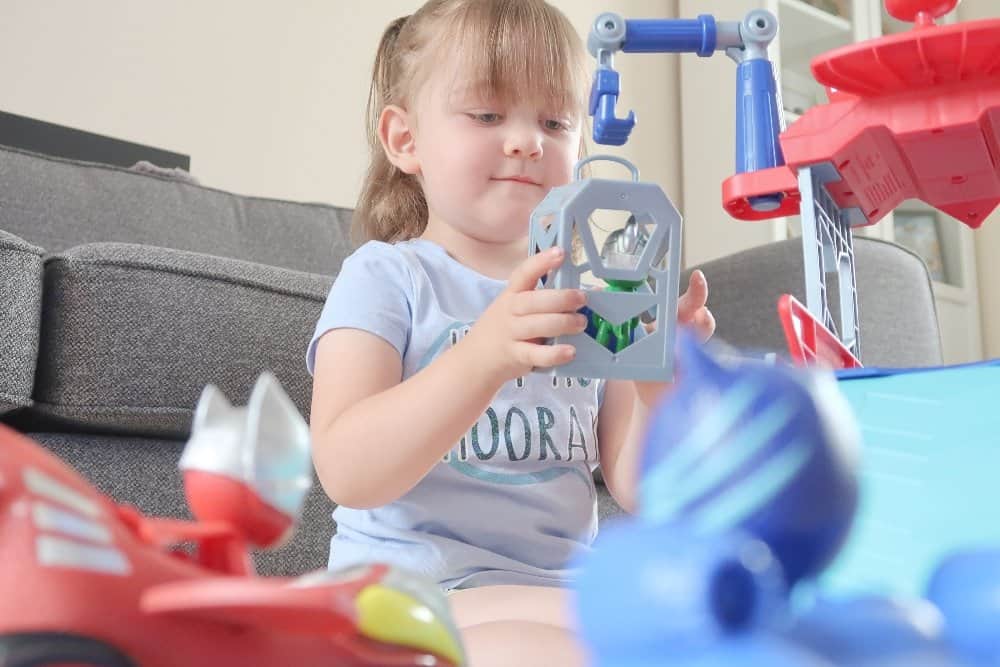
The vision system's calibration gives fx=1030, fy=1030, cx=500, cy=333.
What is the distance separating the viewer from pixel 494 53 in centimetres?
89

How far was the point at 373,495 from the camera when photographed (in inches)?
28.3

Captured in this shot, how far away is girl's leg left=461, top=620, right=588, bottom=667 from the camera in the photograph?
0.47 metres

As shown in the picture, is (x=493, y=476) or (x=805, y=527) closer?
(x=805, y=527)

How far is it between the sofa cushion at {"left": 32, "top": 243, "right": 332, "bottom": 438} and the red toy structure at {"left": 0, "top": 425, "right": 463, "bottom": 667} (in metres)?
0.84

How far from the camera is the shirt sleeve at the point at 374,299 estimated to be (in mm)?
827

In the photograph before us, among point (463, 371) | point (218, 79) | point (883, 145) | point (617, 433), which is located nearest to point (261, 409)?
point (463, 371)

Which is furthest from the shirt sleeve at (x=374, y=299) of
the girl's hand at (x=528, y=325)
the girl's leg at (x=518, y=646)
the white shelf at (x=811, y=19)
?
the white shelf at (x=811, y=19)

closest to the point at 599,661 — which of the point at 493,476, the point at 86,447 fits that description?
the point at 493,476

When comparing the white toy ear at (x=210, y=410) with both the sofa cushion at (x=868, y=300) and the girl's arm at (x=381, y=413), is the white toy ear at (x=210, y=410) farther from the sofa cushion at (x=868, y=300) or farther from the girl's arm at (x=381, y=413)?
the sofa cushion at (x=868, y=300)

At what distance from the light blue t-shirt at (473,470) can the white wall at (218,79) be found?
1.36 m

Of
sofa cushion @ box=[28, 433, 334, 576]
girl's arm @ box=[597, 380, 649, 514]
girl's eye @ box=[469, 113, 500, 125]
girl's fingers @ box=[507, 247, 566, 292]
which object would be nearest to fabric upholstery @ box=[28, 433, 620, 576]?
sofa cushion @ box=[28, 433, 334, 576]

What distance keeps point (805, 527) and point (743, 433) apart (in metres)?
0.02

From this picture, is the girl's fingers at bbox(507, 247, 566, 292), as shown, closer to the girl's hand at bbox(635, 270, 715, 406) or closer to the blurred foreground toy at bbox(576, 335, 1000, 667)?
the girl's hand at bbox(635, 270, 715, 406)

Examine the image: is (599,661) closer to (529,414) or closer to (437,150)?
(529,414)
